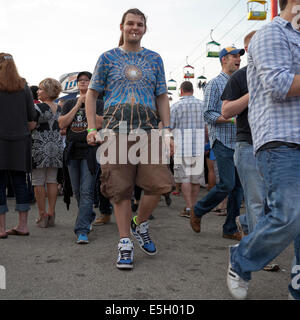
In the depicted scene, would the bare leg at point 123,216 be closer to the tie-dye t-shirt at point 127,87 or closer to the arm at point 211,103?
the tie-dye t-shirt at point 127,87

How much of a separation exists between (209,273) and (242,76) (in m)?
1.67

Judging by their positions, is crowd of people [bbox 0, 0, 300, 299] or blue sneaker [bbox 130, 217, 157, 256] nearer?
crowd of people [bbox 0, 0, 300, 299]

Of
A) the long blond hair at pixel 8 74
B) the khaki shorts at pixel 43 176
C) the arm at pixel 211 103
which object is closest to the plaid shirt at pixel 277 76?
the arm at pixel 211 103

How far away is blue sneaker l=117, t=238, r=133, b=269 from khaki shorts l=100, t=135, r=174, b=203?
37 cm

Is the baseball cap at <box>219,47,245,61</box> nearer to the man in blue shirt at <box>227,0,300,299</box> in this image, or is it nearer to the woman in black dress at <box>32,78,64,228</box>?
the man in blue shirt at <box>227,0,300,299</box>

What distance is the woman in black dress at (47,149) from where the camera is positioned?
5.38 meters

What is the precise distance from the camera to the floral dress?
5.39 metres

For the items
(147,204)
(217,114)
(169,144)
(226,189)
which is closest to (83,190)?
(147,204)

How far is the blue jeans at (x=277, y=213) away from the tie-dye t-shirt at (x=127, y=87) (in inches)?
54.4

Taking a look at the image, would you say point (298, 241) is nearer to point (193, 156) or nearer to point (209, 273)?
point (209, 273)

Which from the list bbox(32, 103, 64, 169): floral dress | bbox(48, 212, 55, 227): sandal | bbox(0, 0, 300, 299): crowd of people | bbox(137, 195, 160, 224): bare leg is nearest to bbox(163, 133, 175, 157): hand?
bbox(0, 0, 300, 299): crowd of people

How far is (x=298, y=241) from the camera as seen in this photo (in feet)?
7.95

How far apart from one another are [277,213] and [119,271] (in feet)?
5.03
